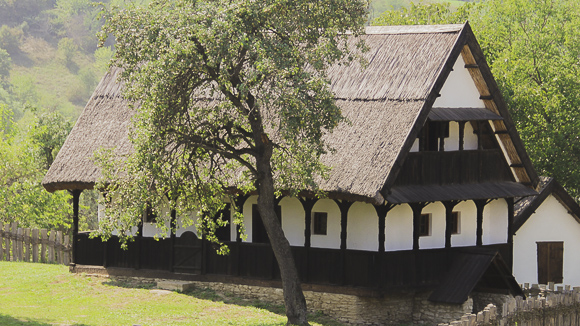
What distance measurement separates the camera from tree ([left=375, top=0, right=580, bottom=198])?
38250 mm

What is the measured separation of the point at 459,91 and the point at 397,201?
176 inches

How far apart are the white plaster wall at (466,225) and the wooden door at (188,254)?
6.84m

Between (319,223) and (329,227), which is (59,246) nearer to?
(319,223)

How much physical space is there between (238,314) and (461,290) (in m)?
5.56

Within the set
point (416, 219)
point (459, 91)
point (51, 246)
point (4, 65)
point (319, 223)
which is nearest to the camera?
point (416, 219)

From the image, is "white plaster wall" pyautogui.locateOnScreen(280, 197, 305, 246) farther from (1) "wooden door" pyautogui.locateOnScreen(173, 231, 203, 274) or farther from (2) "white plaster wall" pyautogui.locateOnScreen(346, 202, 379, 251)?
(1) "wooden door" pyautogui.locateOnScreen(173, 231, 203, 274)

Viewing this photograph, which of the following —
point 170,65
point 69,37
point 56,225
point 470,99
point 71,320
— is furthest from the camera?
point 69,37

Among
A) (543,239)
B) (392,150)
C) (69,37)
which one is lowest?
(543,239)

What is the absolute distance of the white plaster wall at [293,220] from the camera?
25938 mm

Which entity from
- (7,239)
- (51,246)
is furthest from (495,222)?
(7,239)

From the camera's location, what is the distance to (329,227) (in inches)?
1006

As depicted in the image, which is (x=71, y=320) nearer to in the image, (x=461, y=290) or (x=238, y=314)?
(x=238, y=314)

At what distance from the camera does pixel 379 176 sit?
925 inches

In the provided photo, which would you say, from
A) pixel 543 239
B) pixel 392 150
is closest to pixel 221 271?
pixel 392 150
